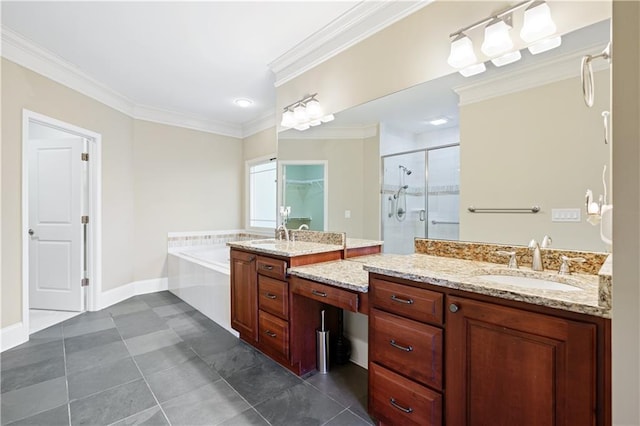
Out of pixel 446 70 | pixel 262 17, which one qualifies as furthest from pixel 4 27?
pixel 446 70

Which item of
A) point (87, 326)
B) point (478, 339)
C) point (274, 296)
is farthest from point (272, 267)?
point (87, 326)

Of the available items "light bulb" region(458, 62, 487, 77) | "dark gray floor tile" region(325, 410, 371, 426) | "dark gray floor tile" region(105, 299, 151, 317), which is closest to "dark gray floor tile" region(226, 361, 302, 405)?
"dark gray floor tile" region(325, 410, 371, 426)

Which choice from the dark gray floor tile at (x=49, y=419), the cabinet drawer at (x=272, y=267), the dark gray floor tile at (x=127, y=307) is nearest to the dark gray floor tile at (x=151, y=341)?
the dark gray floor tile at (x=49, y=419)

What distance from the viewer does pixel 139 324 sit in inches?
118

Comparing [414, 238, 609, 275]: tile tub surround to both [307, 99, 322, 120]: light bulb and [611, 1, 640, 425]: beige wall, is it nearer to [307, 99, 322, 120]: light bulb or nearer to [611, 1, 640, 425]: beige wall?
[611, 1, 640, 425]: beige wall

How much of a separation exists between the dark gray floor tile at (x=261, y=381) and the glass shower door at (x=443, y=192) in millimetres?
1378

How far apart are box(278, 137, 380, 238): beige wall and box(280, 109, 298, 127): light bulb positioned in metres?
0.23

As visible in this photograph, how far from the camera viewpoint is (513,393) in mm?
1094

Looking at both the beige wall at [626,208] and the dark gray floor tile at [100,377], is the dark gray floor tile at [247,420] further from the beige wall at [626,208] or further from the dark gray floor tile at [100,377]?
the beige wall at [626,208]

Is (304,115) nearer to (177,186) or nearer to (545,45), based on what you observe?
(545,45)

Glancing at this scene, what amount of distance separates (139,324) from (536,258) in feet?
11.3

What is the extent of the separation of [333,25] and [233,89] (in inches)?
64.4

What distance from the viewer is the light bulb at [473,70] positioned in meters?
1.62

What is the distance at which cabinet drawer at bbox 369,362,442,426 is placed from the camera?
1312 mm
